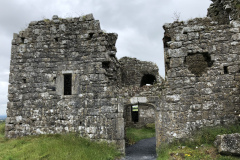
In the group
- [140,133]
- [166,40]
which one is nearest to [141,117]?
[140,133]

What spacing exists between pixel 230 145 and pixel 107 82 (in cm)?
512

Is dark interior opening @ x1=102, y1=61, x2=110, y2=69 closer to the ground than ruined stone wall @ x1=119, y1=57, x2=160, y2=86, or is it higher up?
closer to the ground

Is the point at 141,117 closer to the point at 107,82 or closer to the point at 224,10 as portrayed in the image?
the point at 107,82

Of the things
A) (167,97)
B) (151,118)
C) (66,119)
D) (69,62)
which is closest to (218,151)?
(167,97)

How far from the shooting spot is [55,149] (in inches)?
281

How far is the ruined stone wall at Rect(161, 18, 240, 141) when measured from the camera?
7562 mm

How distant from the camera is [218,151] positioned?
6.16 metres

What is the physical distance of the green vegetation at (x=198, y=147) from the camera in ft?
20.9

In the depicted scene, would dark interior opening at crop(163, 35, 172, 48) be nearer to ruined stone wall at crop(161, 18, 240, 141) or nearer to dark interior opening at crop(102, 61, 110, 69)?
ruined stone wall at crop(161, 18, 240, 141)

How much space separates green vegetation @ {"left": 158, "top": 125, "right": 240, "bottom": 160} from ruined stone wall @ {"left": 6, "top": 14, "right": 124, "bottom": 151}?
207 centimetres

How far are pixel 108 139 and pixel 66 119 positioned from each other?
2.06m

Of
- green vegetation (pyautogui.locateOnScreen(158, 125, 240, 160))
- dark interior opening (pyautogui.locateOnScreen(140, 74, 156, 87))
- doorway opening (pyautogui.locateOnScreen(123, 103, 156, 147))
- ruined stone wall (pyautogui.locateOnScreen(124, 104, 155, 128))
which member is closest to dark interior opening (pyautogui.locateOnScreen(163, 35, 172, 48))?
green vegetation (pyautogui.locateOnScreen(158, 125, 240, 160))

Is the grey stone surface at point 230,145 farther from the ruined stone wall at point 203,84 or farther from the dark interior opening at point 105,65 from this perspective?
the dark interior opening at point 105,65

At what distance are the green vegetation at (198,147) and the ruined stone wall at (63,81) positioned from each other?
6.80 ft
